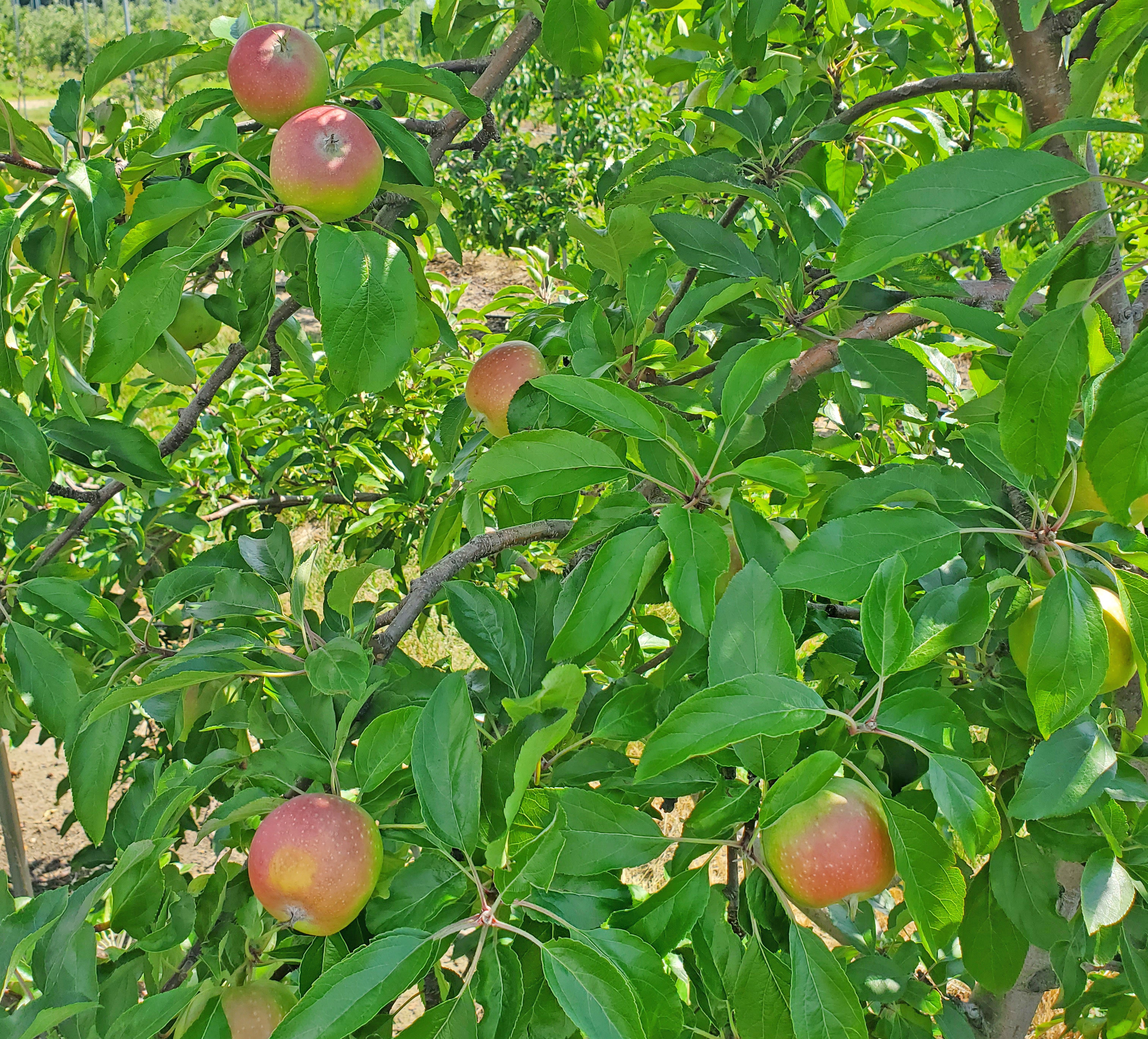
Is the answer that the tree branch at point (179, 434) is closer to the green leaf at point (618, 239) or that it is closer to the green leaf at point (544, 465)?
the green leaf at point (618, 239)

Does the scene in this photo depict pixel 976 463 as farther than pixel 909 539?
Yes

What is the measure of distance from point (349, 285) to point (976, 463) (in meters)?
0.60

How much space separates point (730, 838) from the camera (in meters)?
0.65

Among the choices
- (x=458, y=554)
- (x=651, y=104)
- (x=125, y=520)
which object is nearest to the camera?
(x=458, y=554)

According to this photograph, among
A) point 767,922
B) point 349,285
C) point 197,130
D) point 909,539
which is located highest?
point 197,130

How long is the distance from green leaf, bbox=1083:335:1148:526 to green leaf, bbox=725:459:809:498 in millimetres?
175

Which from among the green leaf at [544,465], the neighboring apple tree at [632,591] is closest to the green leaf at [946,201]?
the neighboring apple tree at [632,591]

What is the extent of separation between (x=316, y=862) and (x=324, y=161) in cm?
59

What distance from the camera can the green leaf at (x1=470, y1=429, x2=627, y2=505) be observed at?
605 millimetres

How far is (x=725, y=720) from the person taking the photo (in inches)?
19.3

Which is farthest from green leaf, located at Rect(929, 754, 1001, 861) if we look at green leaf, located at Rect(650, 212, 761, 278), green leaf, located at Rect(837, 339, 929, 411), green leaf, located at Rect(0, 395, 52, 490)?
green leaf, located at Rect(0, 395, 52, 490)

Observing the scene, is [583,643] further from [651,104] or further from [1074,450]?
[651,104]

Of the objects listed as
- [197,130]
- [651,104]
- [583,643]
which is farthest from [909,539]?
[651,104]

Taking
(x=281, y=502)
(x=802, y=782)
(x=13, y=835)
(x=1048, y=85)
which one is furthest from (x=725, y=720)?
(x=13, y=835)
